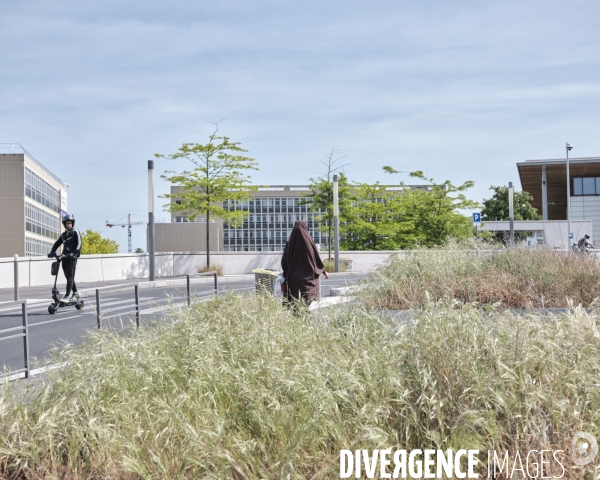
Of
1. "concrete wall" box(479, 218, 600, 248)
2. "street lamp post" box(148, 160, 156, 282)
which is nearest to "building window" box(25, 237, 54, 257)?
"concrete wall" box(479, 218, 600, 248)

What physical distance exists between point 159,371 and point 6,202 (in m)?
83.2

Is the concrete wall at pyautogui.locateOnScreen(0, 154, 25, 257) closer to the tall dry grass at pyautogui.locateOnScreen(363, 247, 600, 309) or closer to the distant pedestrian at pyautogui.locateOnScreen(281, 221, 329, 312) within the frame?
the tall dry grass at pyautogui.locateOnScreen(363, 247, 600, 309)

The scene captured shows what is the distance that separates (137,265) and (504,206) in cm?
5572

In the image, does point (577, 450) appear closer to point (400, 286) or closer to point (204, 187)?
point (400, 286)

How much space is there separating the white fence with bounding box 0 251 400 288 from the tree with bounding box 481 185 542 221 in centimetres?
4584

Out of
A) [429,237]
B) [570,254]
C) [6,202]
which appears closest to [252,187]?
[429,237]

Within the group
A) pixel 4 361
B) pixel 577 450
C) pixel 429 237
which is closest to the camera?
pixel 577 450

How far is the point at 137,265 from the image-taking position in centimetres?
3384

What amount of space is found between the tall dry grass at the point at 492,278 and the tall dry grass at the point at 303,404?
6232 mm

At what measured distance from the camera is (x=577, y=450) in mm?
3818

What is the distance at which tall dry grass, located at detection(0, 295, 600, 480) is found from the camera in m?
3.80

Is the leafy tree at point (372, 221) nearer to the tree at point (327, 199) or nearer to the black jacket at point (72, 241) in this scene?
the tree at point (327, 199)

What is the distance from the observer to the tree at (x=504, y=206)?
80419mm

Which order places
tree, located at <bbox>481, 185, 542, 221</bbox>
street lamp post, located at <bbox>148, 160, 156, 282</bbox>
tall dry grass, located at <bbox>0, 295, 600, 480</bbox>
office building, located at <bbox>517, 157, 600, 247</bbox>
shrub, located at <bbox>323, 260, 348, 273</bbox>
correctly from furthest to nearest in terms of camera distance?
tree, located at <bbox>481, 185, 542, 221</bbox> < office building, located at <bbox>517, 157, 600, 247</bbox> < shrub, located at <bbox>323, 260, 348, 273</bbox> < street lamp post, located at <bbox>148, 160, 156, 282</bbox> < tall dry grass, located at <bbox>0, 295, 600, 480</bbox>
